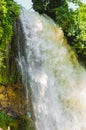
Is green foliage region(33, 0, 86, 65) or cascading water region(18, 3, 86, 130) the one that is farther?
green foliage region(33, 0, 86, 65)

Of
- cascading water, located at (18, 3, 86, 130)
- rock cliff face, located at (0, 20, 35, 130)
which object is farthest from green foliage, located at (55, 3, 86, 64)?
rock cliff face, located at (0, 20, 35, 130)

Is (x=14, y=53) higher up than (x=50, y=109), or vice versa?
(x=14, y=53)

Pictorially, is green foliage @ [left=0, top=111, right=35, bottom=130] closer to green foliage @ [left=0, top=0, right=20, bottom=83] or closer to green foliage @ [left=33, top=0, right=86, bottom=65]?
green foliage @ [left=0, top=0, right=20, bottom=83]

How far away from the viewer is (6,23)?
32.7 ft

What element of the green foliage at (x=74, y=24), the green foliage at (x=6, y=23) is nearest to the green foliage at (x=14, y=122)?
the green foliage at (x=6, y=23)

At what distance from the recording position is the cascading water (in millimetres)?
10148

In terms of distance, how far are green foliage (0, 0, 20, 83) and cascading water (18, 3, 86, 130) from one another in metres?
0.37

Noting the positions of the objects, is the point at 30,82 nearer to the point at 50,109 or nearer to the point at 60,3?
the point at 50,109

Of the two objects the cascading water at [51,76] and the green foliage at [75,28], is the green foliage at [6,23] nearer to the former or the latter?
the cascading water at [51,76]

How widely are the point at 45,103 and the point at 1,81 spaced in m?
1.15

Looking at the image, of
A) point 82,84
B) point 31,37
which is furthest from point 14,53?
point 82,84

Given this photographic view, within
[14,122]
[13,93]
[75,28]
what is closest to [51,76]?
[13,93]

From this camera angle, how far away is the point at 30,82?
1005 centimetres

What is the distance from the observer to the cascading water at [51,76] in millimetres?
10148
